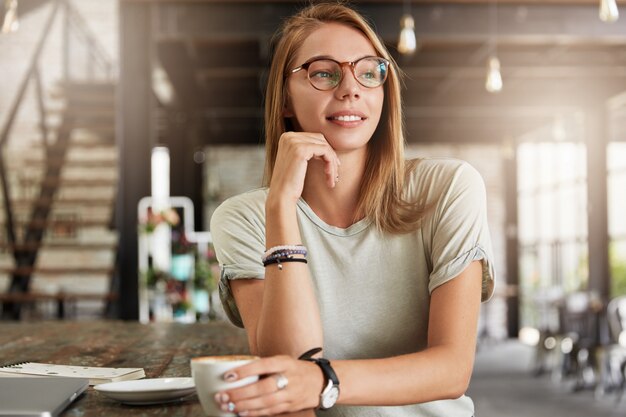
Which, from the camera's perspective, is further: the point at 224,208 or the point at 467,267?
the point at 224,208

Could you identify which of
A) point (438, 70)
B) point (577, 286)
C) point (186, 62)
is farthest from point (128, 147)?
point (577, 286)

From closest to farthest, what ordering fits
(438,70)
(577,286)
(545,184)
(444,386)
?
1. (444,386)
2. (438,70)
3. (577,286)
4. (545,184)

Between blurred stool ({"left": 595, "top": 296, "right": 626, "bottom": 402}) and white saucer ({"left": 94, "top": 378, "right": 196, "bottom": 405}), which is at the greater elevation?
white saucer ({"left": 94, "top": 378, "right": 196, "bottom": 405})

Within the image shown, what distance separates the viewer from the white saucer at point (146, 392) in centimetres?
110

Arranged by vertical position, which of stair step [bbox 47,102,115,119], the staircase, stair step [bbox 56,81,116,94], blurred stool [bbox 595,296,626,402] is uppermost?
stair step [bbox 56,81,116,94]

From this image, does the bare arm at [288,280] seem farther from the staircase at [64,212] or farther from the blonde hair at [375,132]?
the staircase at [64,212]

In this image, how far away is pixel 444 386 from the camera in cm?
128

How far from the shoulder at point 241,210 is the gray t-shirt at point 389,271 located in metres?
0.11

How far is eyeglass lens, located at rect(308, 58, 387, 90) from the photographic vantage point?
4.98ft

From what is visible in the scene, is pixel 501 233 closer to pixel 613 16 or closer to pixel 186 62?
pixel 186 62

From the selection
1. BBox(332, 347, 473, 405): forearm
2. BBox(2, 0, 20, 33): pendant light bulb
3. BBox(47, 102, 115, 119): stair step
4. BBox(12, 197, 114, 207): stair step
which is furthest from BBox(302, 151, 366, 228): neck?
BBox(47, 102, 115, 119): stair step

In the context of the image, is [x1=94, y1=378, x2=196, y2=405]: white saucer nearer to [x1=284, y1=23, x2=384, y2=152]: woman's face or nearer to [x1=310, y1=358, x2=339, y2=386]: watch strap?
[x1=310, y1=358, x2=339, y2=386]: watch strap

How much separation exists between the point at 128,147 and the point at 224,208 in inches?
173

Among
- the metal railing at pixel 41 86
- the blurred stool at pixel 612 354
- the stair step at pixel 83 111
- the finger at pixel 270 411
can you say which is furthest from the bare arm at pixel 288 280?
the stair step at pixel 83 111
